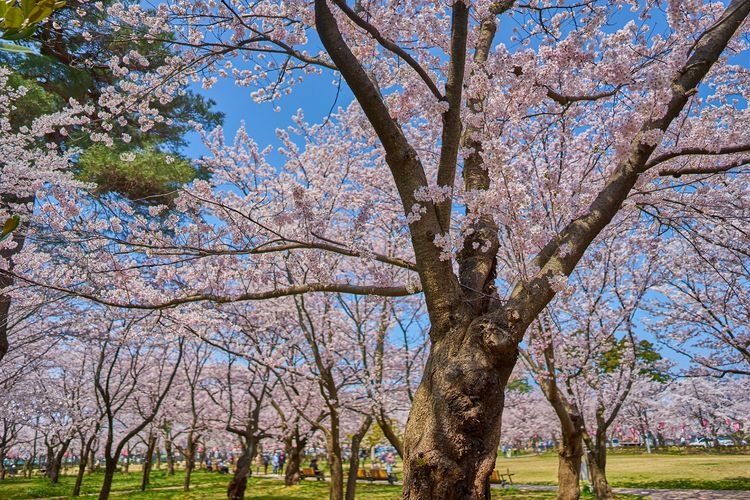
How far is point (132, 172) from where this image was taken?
862cm

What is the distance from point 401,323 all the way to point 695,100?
685 centimetres

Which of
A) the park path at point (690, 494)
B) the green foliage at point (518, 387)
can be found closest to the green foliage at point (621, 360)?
the park path at point (690, 494)

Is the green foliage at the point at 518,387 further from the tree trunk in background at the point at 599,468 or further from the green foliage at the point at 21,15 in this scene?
the green foliage at the point at 21,15

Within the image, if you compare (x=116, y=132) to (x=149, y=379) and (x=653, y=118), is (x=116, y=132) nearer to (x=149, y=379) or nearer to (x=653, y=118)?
(x=653, y=118)

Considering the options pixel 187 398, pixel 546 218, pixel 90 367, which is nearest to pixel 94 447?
pixel 187 398

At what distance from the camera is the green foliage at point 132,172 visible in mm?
8344

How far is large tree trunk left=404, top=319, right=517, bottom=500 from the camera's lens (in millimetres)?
2536

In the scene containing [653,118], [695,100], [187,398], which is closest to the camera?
[653,118]

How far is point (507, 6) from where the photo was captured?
4477 mm

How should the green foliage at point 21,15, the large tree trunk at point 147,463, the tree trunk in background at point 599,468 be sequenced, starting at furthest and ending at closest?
1. the large tree trunk at point 147,463
2. the tree trunk in background at point 599,468
3. the green foliage at point 21,15

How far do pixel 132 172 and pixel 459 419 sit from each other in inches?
317

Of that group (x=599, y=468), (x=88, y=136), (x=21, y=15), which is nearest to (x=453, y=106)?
(x=21, y=15)

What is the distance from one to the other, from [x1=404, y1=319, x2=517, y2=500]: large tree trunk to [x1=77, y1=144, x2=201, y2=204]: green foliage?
267 inches

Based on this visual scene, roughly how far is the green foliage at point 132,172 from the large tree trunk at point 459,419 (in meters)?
6.78
